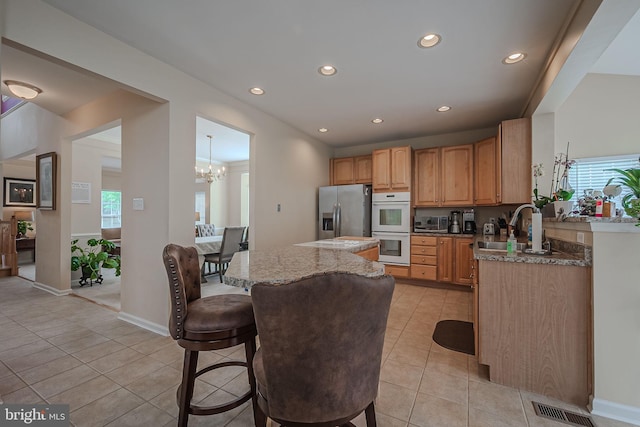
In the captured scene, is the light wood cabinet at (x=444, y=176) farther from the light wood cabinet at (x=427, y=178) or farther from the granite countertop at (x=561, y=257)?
the granite countertop at (x=561, y=257)

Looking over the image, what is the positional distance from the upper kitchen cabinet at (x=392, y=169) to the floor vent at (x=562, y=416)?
3191 mm

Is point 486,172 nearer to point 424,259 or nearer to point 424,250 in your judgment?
point 424,250

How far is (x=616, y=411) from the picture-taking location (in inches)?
61.3

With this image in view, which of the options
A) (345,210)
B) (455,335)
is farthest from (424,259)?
(455,335)

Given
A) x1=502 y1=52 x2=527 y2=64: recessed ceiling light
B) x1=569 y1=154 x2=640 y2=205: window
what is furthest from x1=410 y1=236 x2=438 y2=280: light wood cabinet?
x1=502 y1=52 x2=527 y2=64: recessed ceiling light

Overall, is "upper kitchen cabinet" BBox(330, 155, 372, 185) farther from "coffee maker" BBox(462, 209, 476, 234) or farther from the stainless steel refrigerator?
"coffee maker" BBox(462, 209, 476, 234)

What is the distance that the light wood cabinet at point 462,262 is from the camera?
397 cm

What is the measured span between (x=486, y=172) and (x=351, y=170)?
7.24 ft

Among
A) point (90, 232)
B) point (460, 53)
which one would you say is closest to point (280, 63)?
point (460, 53)

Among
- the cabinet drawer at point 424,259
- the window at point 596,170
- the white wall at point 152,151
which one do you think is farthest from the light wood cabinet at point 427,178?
the white wall at point 152,151

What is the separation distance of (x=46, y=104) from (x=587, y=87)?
684 centimetres

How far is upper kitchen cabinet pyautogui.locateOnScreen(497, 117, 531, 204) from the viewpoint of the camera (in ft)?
10.1

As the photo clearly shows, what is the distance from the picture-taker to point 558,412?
5.30ft

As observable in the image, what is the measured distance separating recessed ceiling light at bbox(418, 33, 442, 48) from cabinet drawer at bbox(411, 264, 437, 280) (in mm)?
3124
